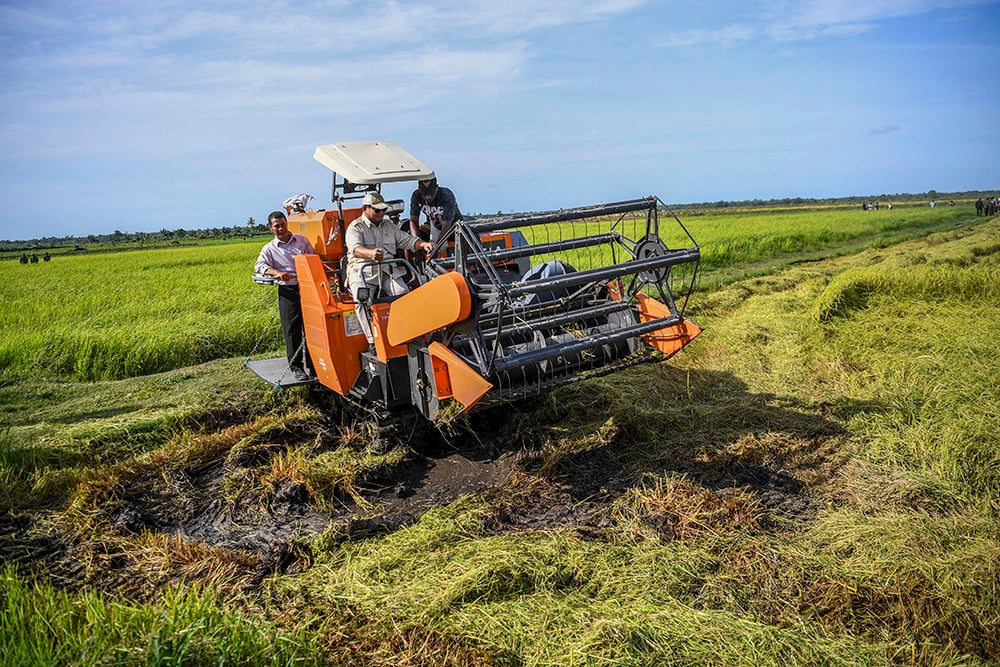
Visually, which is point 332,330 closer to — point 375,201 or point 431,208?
point 375,201

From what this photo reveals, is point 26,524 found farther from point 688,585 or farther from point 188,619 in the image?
point 688,585

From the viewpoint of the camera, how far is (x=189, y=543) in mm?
4438

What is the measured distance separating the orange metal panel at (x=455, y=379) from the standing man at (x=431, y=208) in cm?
189

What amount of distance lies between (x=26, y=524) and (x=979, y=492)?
6310mm

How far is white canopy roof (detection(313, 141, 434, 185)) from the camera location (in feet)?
18.2

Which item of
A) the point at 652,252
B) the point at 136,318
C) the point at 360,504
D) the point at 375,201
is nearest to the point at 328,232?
the point at 375,201

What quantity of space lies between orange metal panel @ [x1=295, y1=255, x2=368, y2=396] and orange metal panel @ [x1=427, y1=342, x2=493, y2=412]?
3.20ft

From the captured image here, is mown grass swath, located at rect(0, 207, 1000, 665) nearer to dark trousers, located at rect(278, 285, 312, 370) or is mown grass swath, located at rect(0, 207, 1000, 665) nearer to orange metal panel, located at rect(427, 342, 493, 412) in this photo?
dark trousers, located at rect(278, 285, 312, 370)

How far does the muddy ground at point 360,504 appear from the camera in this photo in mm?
4270

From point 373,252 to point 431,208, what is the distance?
1.36 meters

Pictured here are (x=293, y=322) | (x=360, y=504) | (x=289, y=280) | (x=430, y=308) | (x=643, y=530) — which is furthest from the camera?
(x=293, y=322)

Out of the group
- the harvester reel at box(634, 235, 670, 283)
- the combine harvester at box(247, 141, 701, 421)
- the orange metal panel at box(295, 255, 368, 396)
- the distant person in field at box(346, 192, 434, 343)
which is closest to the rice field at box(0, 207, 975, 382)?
the harvester reel at box(634, 235, 670, 283)

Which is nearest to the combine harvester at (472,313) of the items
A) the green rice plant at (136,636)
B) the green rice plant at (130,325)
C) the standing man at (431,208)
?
the standing man at (431,208)

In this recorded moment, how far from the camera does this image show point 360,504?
16.7ft
